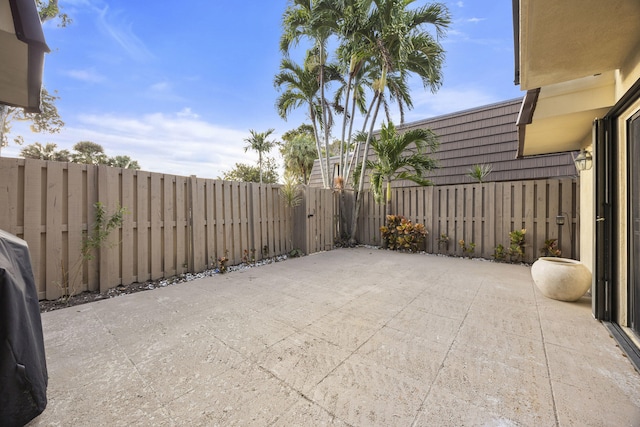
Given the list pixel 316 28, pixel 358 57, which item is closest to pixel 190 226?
pixel 358 57

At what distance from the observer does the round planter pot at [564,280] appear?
2895 mm

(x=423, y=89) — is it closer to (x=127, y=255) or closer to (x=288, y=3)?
(x=288, y=3)

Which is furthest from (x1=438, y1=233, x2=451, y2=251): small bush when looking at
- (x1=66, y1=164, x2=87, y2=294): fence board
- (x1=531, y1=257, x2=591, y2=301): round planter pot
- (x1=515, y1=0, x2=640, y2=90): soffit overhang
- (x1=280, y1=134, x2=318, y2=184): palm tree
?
(x1=280, y1=134, x2=318, y2=184): palm tree

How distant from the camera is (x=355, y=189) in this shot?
25.0 ft

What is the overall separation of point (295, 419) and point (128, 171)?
13.1 feet

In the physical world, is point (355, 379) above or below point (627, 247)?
below

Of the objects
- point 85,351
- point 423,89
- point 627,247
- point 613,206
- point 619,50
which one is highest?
point 423,89

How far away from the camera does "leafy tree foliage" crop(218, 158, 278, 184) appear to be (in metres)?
21.6

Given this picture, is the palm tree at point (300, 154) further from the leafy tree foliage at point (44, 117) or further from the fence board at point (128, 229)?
the fence board at point (128, 229)

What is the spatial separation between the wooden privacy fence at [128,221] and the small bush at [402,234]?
10.2 feet

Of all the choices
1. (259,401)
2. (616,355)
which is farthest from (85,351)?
(616,355)

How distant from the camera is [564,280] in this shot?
2920mm

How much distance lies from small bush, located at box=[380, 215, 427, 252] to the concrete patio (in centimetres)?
298

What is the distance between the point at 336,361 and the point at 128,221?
361cm
